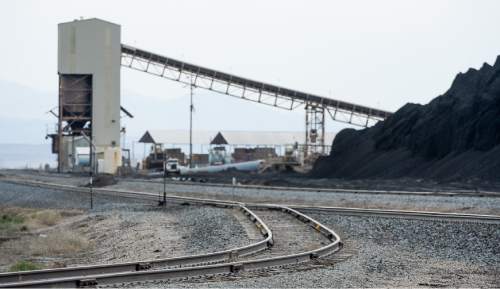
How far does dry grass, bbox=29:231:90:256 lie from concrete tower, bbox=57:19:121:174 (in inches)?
1969

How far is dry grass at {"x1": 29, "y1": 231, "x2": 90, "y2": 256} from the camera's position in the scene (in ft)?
75.9

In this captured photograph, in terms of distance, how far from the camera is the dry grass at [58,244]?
23141 millimetres

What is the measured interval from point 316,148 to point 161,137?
32.5 metres

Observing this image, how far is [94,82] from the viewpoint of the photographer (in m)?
77.2

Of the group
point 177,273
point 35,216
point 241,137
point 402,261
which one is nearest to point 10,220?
point 35,216

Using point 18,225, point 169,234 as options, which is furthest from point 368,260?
point 18,225

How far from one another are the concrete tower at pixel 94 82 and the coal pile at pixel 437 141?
23035 mm

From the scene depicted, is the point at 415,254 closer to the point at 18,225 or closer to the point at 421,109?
the point at 18,225

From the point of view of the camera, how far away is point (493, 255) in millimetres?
16547

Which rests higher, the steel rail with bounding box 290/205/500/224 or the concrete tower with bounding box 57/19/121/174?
the concrete tower with bounding box 57/19/121/174

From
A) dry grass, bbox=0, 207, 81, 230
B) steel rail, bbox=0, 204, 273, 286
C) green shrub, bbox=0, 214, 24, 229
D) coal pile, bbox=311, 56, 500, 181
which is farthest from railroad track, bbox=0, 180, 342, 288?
coal pile, bbox=311, 56, 500, 181

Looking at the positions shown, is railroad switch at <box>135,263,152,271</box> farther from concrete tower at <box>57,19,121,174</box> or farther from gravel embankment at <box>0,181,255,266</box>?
concrete tower at <box>57,19,121,174</box>

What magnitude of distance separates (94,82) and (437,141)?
36.2 metres

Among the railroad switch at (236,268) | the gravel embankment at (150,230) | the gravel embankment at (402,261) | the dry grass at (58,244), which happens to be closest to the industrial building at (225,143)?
the gravel embankment at (150,230)
